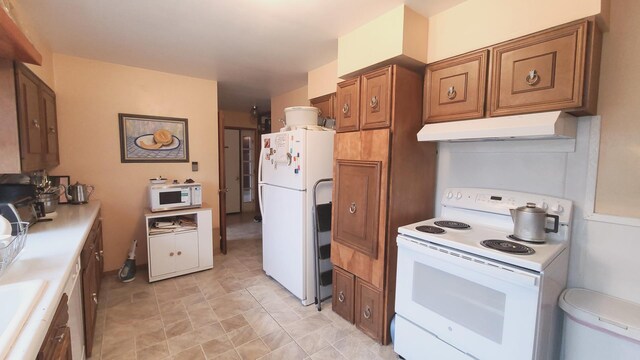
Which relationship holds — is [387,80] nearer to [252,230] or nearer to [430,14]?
[430,14]

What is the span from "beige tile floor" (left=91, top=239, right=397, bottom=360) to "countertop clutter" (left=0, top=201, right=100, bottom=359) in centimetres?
89

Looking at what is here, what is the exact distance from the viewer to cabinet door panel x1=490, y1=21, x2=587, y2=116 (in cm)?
138

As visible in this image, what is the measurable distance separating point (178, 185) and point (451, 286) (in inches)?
115

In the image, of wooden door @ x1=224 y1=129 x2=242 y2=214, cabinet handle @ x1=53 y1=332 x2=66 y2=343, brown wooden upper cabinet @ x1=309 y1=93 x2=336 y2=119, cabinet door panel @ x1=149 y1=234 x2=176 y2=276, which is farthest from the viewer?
wooden door @ x1=224 y1=129 x2=242 y2=214

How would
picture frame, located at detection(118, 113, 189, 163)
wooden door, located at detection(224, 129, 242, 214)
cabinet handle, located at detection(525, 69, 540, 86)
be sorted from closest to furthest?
1. cabinet handle, located at detection(525, 69, 540, 86)
2. picture frame, located at detection(118, 113, 189, 163)
3. wooden door, located at detection(224, 129, 242, 214)

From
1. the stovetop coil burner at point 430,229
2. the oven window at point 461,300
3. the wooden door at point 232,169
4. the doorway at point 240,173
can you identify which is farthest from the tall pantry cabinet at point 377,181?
the wooden door at point 232,169

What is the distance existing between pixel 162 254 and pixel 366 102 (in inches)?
106

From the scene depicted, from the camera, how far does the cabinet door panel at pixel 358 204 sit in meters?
2.07

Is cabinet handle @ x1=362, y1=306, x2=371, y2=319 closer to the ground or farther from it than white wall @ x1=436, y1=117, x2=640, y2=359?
closer to the ground

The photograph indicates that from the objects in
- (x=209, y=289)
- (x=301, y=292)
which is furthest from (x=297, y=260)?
(x=209, y=289)

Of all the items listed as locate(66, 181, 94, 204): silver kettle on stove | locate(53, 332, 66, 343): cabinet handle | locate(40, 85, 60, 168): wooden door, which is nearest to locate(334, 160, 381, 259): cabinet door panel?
locate(53, 332, 66, 343): cabinet handle

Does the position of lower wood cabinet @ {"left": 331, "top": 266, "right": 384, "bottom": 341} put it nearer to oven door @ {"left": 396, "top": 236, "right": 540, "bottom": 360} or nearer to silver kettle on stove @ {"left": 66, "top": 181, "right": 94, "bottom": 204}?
oven door @ {"left": 396, "top": 236, "right": 540, "bottom": 360}

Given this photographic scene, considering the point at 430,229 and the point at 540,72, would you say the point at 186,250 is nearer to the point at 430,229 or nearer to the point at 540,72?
the point at 430,229

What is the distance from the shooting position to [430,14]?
6.58 ft
